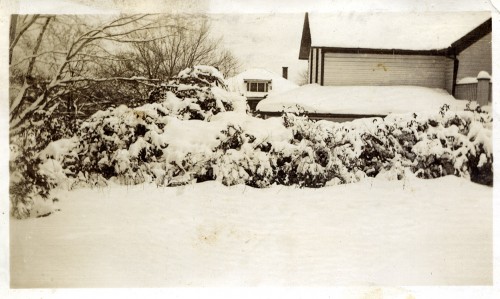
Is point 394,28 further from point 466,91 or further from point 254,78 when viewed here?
point 254,78

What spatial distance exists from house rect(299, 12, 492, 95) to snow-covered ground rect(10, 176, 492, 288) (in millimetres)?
870

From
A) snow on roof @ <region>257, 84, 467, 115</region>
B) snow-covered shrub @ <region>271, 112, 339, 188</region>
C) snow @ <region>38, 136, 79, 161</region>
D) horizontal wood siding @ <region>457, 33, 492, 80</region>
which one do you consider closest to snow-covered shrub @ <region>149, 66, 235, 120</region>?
snow on roof @ <region>257, 84, 467, 115</region>

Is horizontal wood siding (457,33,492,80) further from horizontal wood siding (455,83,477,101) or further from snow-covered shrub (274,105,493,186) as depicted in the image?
snow-covered shrub (274,105,493,186)

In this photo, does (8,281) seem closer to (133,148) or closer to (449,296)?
(133,148)

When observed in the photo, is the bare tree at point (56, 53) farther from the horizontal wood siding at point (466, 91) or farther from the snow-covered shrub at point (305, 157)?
the horizontal wood siding at point (466, 91)

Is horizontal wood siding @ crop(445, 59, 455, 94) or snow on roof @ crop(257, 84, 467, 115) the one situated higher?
horizontal wood siding @ crop(445, 59, 455, 94)

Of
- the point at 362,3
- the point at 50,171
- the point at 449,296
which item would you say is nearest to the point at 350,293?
the point at 449,296

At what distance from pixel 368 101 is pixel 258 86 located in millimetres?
915

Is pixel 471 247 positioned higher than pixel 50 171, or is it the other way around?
pixel 50 171

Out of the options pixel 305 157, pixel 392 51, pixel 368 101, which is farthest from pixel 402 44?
pixel 305 157

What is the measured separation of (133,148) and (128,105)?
14.4 inches

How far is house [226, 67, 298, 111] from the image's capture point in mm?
3307

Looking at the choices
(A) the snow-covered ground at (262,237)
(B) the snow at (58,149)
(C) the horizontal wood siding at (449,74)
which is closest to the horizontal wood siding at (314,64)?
(A) the snow-covered ground at (262,237)
